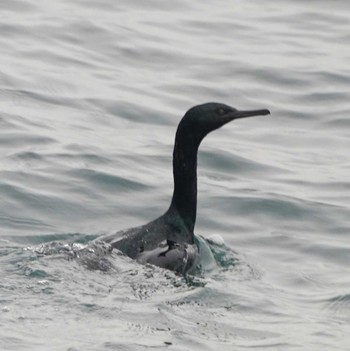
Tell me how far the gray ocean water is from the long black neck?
1.38ft

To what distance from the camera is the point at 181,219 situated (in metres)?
11.4

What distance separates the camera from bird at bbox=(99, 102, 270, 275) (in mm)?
10594

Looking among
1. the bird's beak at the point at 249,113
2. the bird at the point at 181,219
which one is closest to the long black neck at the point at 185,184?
the bird at the point at 181,219

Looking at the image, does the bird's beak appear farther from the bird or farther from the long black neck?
the long black neck

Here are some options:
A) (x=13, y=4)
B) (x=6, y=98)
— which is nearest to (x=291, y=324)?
(x=6, y=98)

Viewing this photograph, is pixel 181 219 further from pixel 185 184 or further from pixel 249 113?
pixel 249 113

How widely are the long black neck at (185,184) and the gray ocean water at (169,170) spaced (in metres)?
0.42

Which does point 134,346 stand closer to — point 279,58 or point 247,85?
point 247,85

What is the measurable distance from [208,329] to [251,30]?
10.5 meters

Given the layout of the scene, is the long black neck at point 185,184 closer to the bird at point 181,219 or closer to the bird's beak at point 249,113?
the bird at point 181,219

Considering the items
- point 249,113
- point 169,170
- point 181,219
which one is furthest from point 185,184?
point 169,170

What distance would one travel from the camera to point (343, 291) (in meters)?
10.8

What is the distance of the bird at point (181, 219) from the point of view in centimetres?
1059

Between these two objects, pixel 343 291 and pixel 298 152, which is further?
pixel 298 152
